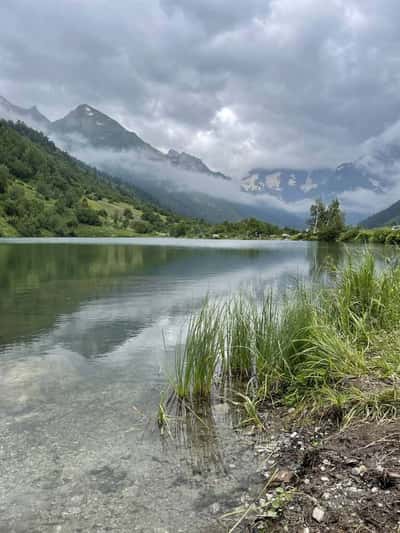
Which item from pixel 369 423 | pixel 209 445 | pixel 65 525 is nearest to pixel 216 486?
pixel 209 445

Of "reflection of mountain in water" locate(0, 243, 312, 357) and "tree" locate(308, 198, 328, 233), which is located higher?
"tree" locate(308, 198, 328, 233)

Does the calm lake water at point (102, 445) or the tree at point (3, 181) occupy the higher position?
the tree at point (3, 181)

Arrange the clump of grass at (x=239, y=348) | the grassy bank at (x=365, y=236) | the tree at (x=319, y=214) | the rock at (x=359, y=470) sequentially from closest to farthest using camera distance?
the rock at (x=359, y=470)
the clump of grass at (x=239, y=348)
the grassy bank at (x=365, y=236)
the tree at (x=319, y=214)

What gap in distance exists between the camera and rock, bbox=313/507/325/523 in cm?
402

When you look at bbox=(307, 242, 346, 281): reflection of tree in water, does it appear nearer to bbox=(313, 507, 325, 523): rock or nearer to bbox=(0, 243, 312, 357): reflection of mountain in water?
bbox=(313, 507, 325, 523): rock

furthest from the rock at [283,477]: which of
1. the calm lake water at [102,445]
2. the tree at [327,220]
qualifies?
the tree at [327,220]

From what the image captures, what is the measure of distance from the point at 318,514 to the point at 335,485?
0.56 m

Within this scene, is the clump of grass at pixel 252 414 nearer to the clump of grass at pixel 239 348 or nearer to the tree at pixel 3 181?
the clump of grass at pixel 239 348

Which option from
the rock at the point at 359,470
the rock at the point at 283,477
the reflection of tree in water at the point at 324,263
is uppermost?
the reflection of tree in water at the point at 324,263

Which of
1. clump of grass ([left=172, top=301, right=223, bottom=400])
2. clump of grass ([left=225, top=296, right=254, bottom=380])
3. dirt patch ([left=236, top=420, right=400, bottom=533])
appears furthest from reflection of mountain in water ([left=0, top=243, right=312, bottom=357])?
dirt patch ([left=236, top=420, right=400, bottom=533])

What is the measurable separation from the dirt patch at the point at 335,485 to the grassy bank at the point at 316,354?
0.80 meters

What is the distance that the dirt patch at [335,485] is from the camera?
3945mm

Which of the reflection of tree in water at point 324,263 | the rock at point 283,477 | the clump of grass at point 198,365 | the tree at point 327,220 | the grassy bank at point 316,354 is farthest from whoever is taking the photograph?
the tree at point 327,220

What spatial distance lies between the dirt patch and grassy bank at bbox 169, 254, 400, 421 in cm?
80
